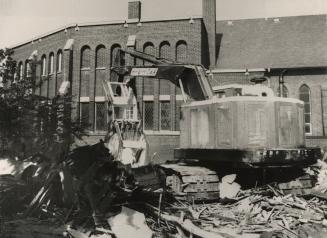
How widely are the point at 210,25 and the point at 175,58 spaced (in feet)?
12.2

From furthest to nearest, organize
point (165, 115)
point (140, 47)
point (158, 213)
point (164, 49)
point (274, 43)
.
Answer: point (274, 43) < point (140, 47) < point (164, 49) < point (165, 115) < point (158, 213)

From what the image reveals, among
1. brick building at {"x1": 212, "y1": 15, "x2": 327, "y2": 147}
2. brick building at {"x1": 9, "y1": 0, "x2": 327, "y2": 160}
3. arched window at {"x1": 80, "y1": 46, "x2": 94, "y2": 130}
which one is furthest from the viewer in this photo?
arched window at {"x1": 80, "y1": 46, "x2": 94, "y2": 130}

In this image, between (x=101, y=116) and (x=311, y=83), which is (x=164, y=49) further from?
(x=311, y=83)

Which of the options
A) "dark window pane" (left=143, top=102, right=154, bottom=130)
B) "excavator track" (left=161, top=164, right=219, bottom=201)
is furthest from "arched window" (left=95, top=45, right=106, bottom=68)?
"excavator track" (left=161, top=164, right=219, bottom=201)

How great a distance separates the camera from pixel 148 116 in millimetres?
24312

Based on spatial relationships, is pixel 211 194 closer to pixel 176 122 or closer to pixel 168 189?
pixel 168 189

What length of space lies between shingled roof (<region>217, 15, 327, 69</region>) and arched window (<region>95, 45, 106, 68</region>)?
7235 mm

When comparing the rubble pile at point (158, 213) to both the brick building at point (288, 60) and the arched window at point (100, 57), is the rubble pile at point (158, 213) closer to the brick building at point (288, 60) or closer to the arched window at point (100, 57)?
the brick building at point (288, 60)

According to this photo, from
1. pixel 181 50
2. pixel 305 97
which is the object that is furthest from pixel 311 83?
pixel 181 50

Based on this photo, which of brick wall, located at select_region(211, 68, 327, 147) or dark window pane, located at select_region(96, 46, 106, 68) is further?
dark window pane, located at select_region(96, 46, 106, 68)

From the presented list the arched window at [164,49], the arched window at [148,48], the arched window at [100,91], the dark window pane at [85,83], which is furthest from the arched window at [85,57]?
the arched window at [164,49]

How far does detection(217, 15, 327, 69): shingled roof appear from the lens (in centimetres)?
2523

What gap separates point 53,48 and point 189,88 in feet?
60.0

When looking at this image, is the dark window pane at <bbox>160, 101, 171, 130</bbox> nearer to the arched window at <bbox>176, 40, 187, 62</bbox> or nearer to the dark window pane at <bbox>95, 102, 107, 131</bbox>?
the arched window at <bbox>176, 40, 187, 62</bbox>
